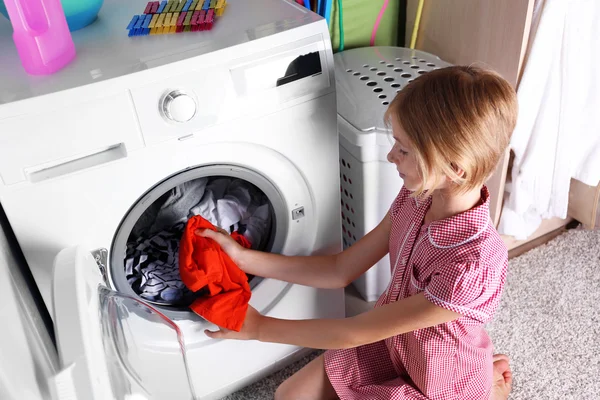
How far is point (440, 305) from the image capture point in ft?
3.37

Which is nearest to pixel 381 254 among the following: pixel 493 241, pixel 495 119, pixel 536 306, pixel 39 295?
pixel 493 241

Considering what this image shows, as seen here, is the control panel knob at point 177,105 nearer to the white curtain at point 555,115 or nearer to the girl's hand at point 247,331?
the girl's hand at point 247,331

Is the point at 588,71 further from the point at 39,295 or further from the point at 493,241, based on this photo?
the point at 39,295

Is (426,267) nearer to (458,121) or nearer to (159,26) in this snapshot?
(458,121)

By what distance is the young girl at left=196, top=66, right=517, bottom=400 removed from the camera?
3.21ft

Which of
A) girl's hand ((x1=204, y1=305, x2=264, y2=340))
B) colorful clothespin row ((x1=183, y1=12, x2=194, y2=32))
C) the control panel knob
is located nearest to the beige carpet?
girl's hand ((x1=204, y1=305, x2=264, y2=340))

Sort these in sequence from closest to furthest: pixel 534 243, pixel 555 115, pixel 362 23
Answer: pixel 555 115, pixel 362 23, pixel 534 243

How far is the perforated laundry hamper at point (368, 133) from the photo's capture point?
1.37m

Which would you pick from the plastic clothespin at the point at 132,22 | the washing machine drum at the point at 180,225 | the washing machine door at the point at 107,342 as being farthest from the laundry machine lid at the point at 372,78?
the washing machine door at the point at 107,342

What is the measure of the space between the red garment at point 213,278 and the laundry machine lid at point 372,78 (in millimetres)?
421

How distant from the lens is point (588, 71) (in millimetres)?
1434

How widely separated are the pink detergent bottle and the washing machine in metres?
0.02

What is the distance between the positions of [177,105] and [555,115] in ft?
3.18

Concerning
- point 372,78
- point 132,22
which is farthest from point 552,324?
point 132,22
